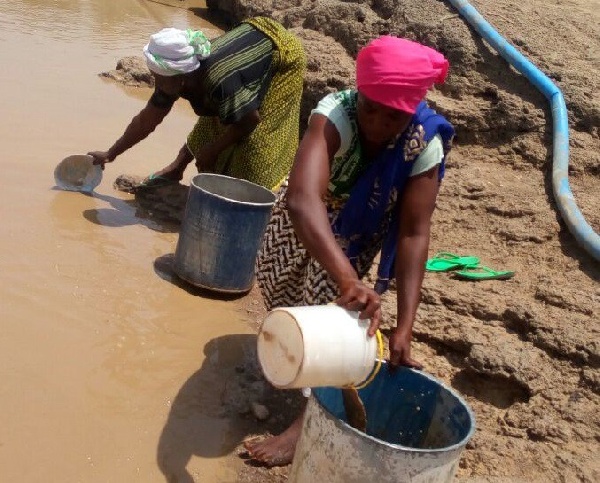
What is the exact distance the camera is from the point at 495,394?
3.06 m

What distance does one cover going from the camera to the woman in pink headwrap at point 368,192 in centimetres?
224

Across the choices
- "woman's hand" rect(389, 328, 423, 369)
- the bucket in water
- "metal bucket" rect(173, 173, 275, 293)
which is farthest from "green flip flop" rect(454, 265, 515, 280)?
the bucket in water

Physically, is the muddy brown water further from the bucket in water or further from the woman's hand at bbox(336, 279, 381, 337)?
the woman's hand at bbox(336, 279, 381, 337)

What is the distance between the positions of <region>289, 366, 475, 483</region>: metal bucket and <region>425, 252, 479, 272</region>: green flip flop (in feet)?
4.24

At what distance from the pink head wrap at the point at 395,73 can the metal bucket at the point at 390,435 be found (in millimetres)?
816

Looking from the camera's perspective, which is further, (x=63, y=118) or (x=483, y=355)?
(x=63, y=118)

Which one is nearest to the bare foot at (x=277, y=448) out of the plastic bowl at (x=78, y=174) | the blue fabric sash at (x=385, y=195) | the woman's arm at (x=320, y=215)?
the blue fabric sash at (x=385, y=195)

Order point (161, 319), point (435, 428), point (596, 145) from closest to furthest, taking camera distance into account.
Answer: point (435, 428) → point (161, 319) → point (596, 145)

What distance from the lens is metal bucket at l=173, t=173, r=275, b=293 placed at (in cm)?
385

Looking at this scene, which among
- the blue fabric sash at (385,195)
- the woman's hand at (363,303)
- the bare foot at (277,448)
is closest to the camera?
the woman's hand at (363,303)

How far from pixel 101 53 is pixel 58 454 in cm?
647

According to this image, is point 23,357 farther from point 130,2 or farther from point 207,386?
point 130,2

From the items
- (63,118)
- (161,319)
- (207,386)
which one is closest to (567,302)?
(207,386)

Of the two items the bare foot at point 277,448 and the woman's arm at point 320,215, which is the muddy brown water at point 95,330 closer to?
the bare foot at point 277,448
